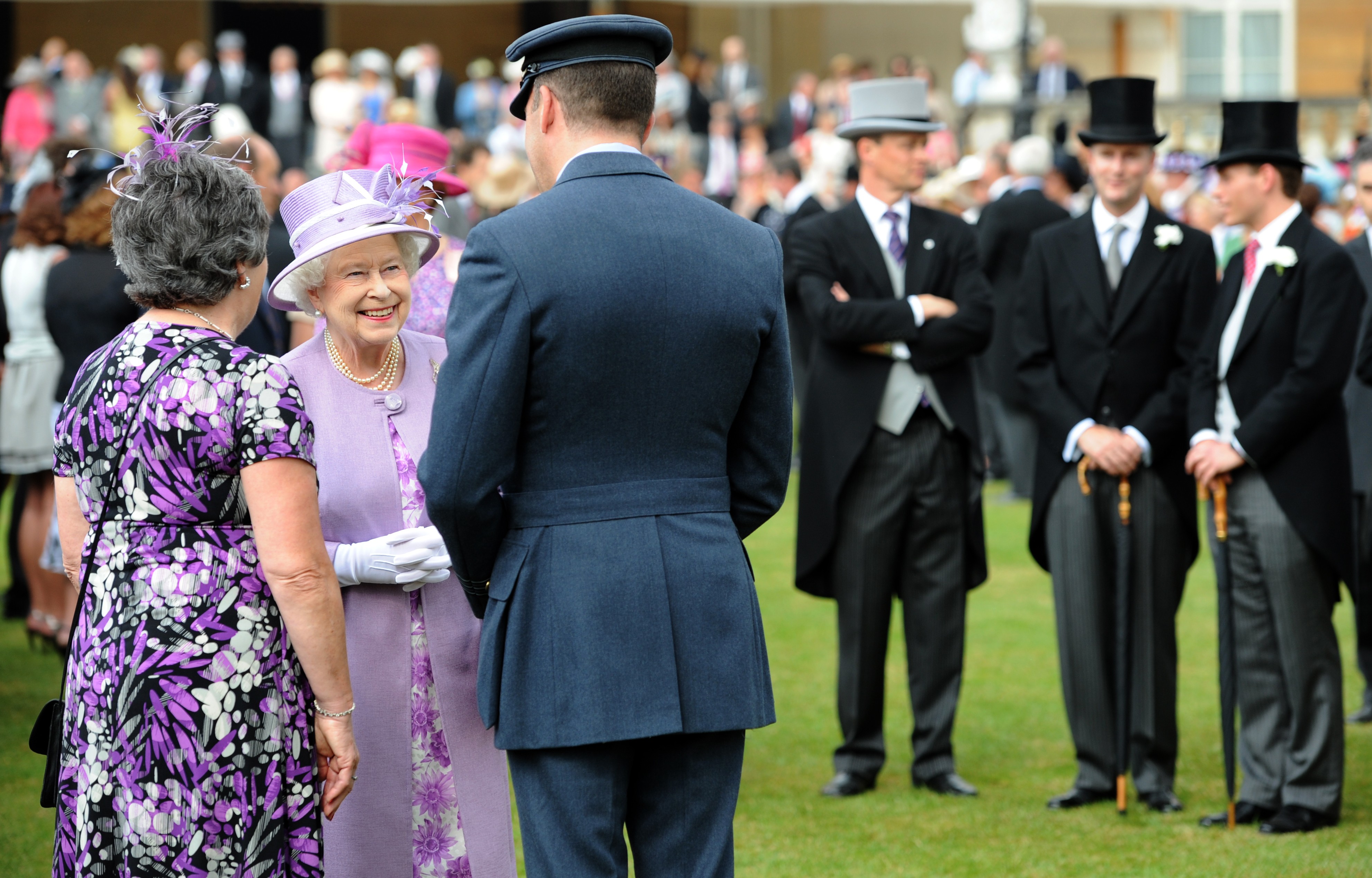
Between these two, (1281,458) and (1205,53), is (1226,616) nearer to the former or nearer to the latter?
(1281,458)

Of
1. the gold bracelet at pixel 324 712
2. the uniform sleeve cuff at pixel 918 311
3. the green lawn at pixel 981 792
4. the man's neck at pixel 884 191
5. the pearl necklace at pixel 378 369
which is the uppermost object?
the man's neck at pixel 884 191

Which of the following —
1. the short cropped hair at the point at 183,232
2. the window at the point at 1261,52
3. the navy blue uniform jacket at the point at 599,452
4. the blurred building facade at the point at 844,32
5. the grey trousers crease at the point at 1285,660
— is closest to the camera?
the navy blue uniform jacket at the point at 599,452

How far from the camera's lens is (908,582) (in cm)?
594

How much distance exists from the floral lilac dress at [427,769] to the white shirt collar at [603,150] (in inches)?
35.9

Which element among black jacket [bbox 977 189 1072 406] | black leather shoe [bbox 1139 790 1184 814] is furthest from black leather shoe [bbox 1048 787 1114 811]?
black jacket [bbox 977 189 1072 406]

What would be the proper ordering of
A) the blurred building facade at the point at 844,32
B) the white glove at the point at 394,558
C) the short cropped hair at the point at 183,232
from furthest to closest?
the blurred building facade at the point at 844,32 → the white glove at the point at 394,558 → the short cropped hair at the point at 183,232

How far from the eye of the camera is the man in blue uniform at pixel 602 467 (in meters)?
2.91

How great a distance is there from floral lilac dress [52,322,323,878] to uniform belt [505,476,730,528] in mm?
454

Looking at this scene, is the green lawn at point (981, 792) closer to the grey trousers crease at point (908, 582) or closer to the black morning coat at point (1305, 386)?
the grey trousers crease at point (908, 582)

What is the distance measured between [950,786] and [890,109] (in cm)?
251

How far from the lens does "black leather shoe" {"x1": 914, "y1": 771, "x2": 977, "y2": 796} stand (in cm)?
577

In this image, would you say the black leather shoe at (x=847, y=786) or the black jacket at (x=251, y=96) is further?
the black jacket at (x=251, y=96)

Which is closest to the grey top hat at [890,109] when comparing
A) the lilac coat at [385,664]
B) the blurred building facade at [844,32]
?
the lilac coat at [385,664]

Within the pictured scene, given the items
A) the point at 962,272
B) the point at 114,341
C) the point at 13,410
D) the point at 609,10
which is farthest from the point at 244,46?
the point at 114,341
